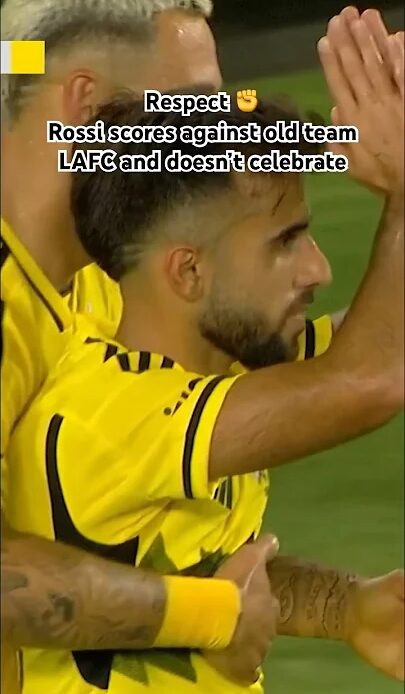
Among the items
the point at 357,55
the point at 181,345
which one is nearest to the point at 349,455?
the point at 181,345

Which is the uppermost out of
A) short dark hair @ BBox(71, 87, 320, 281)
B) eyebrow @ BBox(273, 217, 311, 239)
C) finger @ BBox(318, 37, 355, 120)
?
finger @ BBox(318, 37, 355, 120)

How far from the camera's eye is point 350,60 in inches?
32.6

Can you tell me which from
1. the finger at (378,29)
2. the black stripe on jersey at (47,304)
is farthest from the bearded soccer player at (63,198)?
the finger at (378,29)

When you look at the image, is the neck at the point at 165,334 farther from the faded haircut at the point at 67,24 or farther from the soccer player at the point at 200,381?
the faded haircut at the point at 67,24

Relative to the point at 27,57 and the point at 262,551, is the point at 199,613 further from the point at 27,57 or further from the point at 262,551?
the point at 27,57

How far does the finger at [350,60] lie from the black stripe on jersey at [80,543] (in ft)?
0.88

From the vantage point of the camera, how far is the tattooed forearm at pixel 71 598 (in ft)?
2.64

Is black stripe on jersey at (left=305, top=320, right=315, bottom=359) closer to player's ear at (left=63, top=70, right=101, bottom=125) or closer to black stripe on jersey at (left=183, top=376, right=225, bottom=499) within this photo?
black stripe on jersey at (left=183, top=376, right=225, bottom=499)

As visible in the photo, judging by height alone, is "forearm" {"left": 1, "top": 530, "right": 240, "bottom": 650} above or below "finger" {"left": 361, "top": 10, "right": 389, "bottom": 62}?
below

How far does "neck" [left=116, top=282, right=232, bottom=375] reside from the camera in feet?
2.85

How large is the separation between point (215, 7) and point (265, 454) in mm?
302

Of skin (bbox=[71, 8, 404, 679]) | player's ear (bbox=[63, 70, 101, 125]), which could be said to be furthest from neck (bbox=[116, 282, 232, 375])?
player's ear (bbox=[63, 70, 101, 125])

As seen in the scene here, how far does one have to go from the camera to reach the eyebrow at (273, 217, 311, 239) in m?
0.86

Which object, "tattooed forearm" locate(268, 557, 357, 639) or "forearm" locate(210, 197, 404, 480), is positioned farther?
"tattooed forearm" locate(268, 557, 357, 639)
